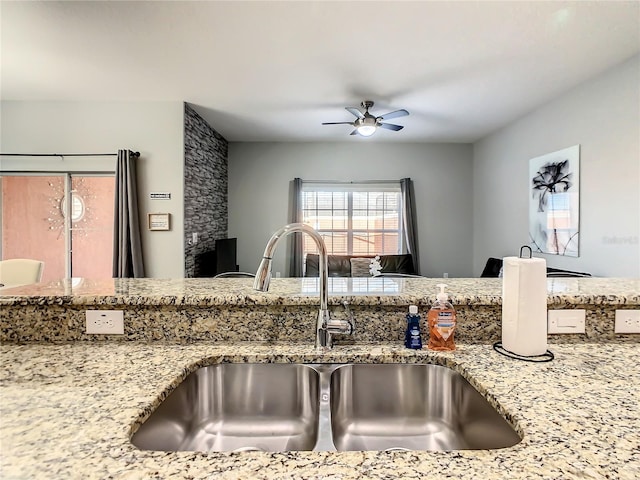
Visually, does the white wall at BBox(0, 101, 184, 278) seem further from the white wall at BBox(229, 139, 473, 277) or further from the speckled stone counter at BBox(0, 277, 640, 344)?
the speckled stone counter at BBox(0, 277, 640, 344)

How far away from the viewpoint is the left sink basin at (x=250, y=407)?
856mm

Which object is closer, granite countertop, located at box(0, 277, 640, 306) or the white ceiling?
granite countertop, located at box(0, 277, 640, 306)

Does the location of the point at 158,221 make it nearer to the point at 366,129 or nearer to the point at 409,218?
the point at 366,129

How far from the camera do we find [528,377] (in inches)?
30.2

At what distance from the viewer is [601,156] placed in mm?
2809

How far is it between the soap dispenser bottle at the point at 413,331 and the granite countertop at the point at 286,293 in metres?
0.06

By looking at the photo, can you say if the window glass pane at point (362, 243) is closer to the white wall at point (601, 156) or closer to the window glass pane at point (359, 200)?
the window glass pane at point (359, 200)

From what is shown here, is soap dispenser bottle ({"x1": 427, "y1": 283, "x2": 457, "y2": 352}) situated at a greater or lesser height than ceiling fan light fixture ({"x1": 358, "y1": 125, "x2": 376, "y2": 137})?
lesser

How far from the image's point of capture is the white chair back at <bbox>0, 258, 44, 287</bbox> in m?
2.59

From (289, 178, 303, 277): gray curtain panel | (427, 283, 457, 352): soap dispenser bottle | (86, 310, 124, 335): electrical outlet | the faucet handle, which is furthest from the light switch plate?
(289, 178, 303, 277): gray curtain panel

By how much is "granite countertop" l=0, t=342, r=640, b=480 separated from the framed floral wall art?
8.76 feet

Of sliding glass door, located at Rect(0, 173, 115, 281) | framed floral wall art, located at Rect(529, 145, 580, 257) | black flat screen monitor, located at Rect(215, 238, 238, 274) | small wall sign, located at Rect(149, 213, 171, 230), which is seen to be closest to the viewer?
framed floral wall art, located at Rect(529, 145, 580, 257)

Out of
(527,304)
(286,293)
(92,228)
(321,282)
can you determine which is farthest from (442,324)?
(92,228)

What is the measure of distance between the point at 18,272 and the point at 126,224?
3.44 feet
